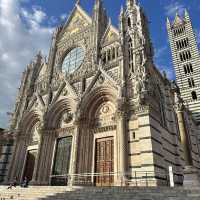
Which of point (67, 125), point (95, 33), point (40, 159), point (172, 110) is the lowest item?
point (40, 159)

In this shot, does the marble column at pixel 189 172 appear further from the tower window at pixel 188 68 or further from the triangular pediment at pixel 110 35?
the tower window at pixel 188 68

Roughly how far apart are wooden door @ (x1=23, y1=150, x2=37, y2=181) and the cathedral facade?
78mm

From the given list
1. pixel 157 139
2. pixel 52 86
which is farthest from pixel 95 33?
pixel 157 139

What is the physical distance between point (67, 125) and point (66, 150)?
200 cm

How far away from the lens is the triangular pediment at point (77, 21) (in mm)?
23125

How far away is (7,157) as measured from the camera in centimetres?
1955

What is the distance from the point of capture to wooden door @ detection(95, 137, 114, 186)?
44.8ft

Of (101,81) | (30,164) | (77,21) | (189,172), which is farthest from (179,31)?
(189,172)

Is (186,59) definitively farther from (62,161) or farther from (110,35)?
(62,161)

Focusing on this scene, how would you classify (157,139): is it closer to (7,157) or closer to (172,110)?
(172,110)

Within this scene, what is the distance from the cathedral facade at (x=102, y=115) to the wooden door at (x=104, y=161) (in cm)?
6

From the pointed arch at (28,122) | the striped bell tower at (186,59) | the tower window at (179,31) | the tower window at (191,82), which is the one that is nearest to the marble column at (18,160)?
the pointed arch at (28,122)

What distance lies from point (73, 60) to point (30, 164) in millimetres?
10365

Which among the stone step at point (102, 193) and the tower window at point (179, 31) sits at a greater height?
the tower window at point (179, 31)
